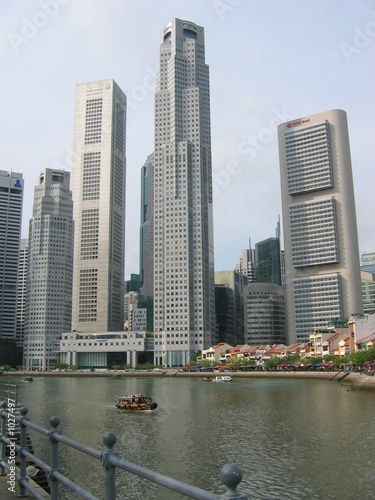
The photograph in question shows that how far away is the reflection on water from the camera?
31562 mm

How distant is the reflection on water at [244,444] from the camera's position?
3156cm

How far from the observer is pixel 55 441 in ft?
31.5

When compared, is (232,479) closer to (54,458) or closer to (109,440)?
(109,440)

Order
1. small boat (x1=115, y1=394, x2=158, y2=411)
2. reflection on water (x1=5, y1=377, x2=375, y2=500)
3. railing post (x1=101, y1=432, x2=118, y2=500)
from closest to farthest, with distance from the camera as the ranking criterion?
railing post (x1=101, y1=432, x2=118, y2=500) < reflection on water (x1=5, y1=377, x2=375, y2=500) < small boat (x1=115, y1=394, x2=158, y2=411)

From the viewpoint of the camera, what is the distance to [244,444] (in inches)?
1751

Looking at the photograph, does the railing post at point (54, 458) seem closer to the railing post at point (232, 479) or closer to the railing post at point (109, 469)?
the railing post at point (109, 469)

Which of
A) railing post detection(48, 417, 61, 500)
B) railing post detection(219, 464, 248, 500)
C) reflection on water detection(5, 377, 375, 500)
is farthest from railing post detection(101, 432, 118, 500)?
reflection on water detection(5, 377, 375, 500)

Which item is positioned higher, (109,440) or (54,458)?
(109,440)

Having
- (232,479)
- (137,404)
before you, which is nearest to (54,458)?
(232,479)

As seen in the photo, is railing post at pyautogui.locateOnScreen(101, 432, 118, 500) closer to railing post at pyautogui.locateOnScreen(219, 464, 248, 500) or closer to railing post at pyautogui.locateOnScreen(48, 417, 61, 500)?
railing post at pyautogui.locateOnScreen(219, 464, 248, 500)

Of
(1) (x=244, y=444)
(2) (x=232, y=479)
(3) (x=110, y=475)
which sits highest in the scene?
(2) (x=232, y=479)

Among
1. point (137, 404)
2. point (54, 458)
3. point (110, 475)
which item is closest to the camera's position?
point (110, 475)

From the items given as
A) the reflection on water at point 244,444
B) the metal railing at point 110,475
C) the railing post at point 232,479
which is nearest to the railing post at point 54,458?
the metal railing at point 110,475

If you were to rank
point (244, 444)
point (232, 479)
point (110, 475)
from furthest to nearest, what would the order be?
point (244, 444)
point (110, 475)
point (232, 479)
